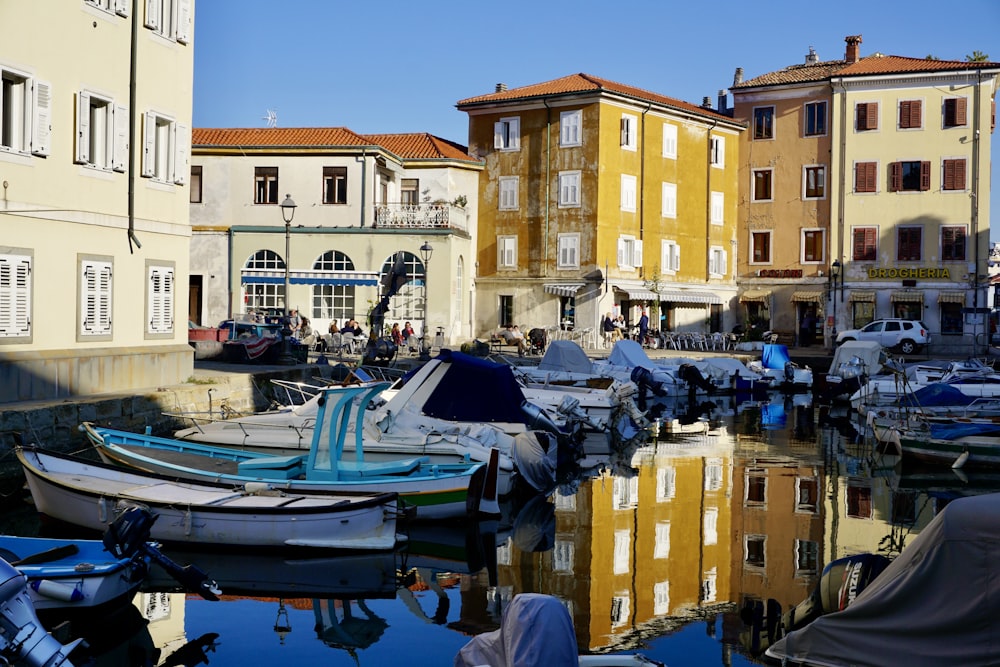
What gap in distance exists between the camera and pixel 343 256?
46.9 metres

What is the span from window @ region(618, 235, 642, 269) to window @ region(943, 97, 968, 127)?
1609 centimetres

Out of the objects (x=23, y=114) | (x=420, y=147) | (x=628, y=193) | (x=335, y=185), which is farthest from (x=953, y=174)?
(x=23, y=114)

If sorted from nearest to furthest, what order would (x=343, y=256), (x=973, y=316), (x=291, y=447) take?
(x=291, y=447) < (x=343, y=256) < (x=973, y=316)

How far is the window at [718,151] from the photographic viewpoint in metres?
55.8

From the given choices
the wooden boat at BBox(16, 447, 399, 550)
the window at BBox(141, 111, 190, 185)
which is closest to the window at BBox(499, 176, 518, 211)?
the window at BBox(141, 111, 190, 185)

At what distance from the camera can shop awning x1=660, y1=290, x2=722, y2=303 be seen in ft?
172

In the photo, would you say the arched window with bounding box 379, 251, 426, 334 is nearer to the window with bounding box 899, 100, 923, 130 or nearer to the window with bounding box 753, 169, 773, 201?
the window with bounding box 753, 169, 773, 201

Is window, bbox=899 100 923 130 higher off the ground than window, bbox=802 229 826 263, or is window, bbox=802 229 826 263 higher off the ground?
window, bbox=899 100 923 130

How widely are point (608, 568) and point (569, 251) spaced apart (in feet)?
124

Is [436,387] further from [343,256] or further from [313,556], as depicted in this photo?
[343,256]

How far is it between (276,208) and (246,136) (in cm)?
418

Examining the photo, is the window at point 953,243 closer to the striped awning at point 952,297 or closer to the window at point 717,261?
the striped awning at point 952,297

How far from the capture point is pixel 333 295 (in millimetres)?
46938

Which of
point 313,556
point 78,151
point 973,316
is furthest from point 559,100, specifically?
point 313,556
